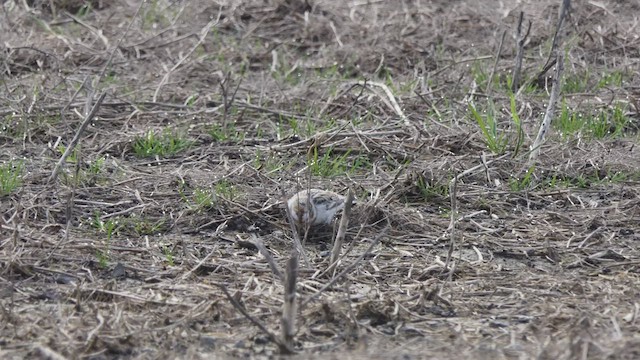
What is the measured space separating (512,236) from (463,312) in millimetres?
1043

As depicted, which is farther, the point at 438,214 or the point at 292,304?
the point at 438,214

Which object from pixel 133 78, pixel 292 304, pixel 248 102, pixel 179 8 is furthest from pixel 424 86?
pixel 292 304

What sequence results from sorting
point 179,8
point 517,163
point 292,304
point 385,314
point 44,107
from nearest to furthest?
point 292,304
point 385,314
point 517,163
point 44,107
point 179,8

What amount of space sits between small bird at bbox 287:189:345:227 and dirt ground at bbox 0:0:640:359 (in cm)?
12

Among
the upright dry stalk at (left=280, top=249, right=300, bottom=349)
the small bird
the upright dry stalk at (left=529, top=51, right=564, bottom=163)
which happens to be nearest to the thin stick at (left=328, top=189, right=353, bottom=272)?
the small bird

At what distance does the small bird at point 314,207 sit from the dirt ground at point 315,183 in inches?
4.5

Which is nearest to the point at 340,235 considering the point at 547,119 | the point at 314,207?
the point at 314,207

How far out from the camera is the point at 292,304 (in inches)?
139

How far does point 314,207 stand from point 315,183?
27.8 inches

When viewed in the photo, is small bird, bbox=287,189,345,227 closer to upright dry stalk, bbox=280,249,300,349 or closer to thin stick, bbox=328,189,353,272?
thin stick, bbox=328,189,353,272

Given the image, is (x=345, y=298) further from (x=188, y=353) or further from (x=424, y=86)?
(x=424, y=86)

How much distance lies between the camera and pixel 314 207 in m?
4.95

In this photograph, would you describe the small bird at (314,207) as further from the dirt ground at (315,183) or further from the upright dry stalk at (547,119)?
the upright dry stalk at (547,119)

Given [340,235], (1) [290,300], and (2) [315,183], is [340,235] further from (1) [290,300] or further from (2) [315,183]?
(2) [315,183]
